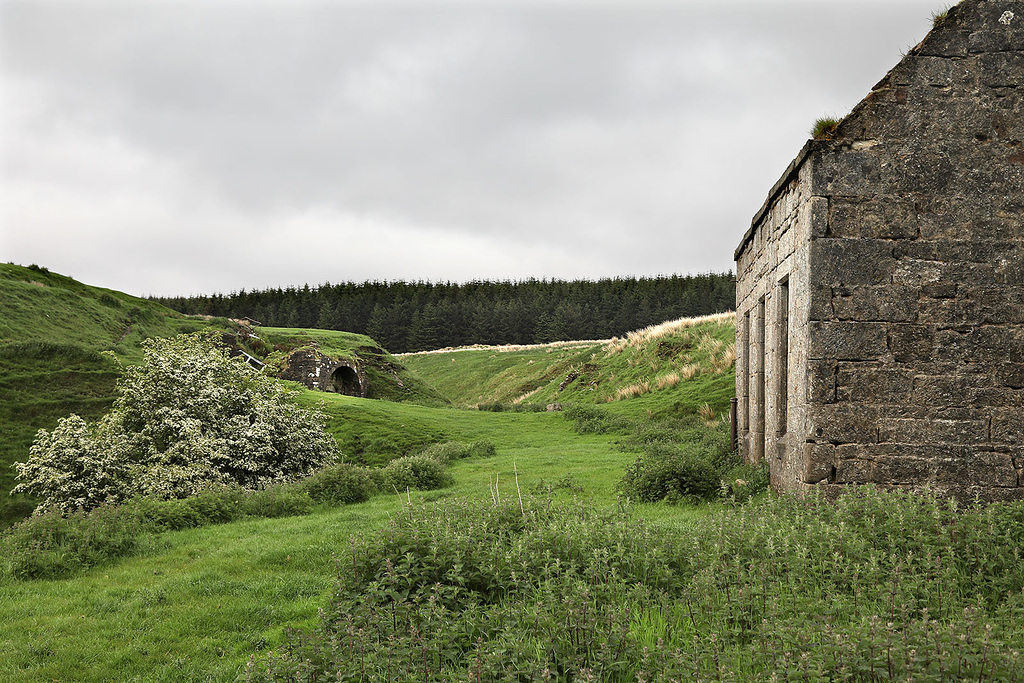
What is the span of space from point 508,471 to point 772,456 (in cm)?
676

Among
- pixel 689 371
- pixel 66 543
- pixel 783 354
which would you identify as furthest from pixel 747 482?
pixel 689 371

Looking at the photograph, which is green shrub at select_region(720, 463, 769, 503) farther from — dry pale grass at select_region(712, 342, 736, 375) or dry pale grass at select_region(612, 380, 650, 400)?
dry pale grass at select_region(612, 380, 650, 400)

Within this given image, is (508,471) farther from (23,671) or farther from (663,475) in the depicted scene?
(23,671)

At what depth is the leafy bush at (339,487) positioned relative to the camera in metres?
13.5

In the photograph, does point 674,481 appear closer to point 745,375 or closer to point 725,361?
point 745,375

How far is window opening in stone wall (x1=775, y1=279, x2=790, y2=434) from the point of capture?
1024cm

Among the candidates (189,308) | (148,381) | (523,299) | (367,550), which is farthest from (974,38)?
(189,308)

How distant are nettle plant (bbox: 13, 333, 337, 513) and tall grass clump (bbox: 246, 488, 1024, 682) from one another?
850 cm

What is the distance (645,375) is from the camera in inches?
1187

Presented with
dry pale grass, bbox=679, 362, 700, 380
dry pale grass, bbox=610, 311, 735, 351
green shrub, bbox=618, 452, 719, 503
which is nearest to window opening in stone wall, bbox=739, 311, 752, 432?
green shrub, bbox=618, 452, 719, 503

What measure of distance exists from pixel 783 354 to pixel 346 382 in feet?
96.4

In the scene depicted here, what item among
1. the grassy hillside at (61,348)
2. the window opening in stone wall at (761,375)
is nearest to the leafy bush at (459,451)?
the window opening in stone wall at (761,375)

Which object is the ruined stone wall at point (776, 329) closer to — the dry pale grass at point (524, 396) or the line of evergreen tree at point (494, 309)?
the dry pale grass at point (524, 396)

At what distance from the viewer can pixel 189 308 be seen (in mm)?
112688
